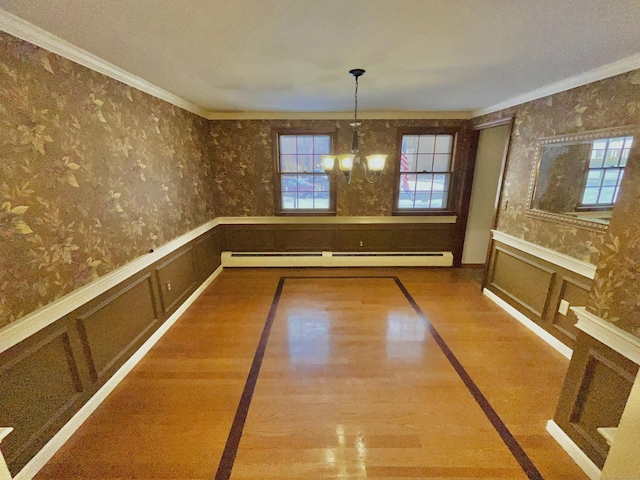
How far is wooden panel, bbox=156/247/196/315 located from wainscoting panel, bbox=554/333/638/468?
335cm

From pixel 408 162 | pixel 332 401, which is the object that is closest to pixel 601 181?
pixel 408 162

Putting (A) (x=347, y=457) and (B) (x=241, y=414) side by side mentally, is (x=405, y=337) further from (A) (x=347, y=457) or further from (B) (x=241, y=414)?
(B) (x=241, y=414)

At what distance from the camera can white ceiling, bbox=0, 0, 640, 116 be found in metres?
1.30

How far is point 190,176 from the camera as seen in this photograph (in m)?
3.59

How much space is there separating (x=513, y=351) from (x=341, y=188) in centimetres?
299

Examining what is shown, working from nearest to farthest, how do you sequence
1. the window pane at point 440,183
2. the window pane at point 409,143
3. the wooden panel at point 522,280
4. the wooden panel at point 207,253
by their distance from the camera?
the wooden panel at point 522,280
the wooden panel at point 207,253
the window pane at point 409,143
the window pane at point 440,183

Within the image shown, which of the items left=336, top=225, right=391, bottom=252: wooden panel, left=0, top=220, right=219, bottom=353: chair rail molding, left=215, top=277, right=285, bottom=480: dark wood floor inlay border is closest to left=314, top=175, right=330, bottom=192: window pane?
left=336, top=225, right=391, bottom=252: wooden panel

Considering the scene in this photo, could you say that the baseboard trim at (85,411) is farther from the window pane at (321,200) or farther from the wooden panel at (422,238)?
the wooden panel at (422,238)

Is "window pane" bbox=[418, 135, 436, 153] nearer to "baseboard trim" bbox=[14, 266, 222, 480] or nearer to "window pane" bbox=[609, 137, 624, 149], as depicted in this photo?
"window pane" bbox=[609, 137, 624, 149]

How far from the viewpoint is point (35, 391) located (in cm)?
161

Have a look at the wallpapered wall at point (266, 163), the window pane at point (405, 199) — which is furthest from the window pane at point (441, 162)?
the window pane at point (405, 199)

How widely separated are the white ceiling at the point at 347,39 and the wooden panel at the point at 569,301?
1.68 metres

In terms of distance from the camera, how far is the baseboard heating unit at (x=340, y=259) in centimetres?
464

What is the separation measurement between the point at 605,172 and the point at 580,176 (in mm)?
186
